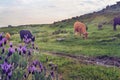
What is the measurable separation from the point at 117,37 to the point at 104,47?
20.7ft

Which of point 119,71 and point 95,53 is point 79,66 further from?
point 95,53

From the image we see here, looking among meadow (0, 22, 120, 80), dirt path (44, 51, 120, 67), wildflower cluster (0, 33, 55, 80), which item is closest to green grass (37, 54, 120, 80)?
meadow (0, 22, 120, 80)

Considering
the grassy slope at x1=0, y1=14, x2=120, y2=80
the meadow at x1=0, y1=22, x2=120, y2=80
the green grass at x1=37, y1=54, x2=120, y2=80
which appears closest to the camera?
the green grass at x1=37, y1=54, x2=120, y2=80

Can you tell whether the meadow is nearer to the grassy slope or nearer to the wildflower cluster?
the grassy slope

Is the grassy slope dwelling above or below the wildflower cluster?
below

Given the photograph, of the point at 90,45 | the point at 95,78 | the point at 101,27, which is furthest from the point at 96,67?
the point at 101,27

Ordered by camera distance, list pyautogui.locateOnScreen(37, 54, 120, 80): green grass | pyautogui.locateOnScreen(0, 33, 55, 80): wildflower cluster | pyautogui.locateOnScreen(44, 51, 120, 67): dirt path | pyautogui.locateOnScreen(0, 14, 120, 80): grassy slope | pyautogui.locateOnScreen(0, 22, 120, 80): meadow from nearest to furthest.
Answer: pyautogui.locateOnScreen(0, 33, 55, 80): wildflower cluster → pyautogui.locateOnScreen(37, 54, 120, 80): green grass → pyautogui.locateOnScreen(0, 14, 120, 80): grassy slope → pyautogui.locateOnScreen(0, 22, 120, 80): meadow → pyautogui.locateOnScreen(44, 51, 120, 67): dirt path

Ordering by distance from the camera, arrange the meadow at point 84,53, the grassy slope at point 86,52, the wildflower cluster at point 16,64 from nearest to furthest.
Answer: the wildflower cluster at point 16,64 < the grassy slope at point 86,52 < the meadow at point 84,53

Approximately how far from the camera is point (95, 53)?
38.1 m

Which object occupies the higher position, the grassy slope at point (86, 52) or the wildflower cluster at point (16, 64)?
the wildflower cluster at point (16, 64)

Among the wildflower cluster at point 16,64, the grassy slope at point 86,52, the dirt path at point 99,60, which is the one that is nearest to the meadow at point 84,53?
the grassy slope at point 86,52

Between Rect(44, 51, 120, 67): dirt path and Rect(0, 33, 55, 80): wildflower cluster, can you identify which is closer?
Rect(0, 33, 55, 80): wildflower cluster

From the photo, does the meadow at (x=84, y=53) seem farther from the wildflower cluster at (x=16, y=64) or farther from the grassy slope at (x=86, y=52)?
the wildflower cluster at (x=16, y=64)

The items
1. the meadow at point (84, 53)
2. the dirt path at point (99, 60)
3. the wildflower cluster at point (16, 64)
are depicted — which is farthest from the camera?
the dirt path at point (99, 60)
